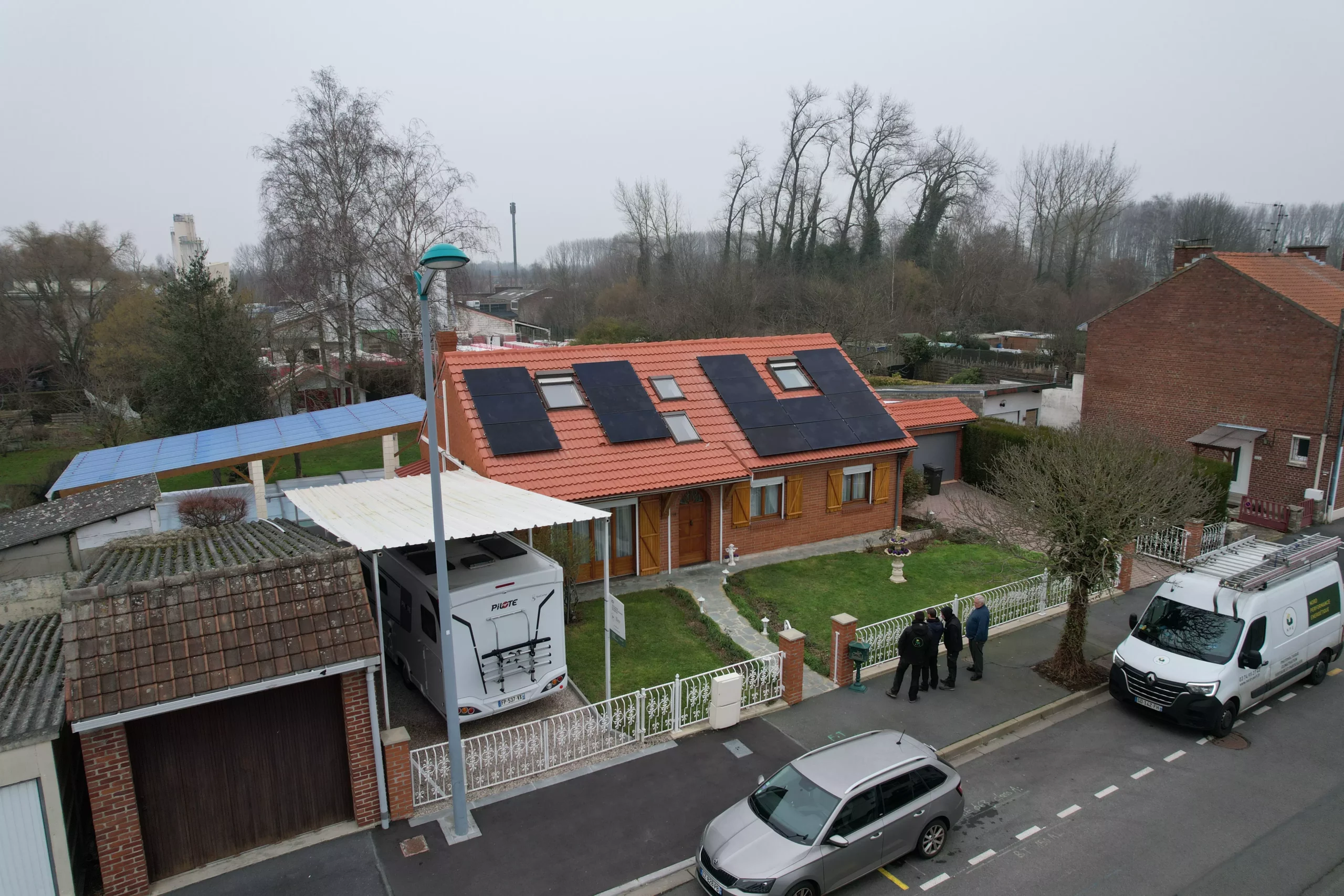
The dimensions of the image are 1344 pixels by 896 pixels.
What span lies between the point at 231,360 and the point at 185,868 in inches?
965

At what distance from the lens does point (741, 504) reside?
18.2m

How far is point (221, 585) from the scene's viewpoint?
28.1 ft

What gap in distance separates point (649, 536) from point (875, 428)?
7224mm

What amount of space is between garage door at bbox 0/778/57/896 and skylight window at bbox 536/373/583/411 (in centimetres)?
1190

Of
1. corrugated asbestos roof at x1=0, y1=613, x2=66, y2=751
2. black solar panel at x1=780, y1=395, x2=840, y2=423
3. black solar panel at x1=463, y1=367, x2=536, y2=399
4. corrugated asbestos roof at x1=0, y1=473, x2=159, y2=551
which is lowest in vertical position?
corrugated asbestos roof at x1=0, y1=613, x2=66, y2=751

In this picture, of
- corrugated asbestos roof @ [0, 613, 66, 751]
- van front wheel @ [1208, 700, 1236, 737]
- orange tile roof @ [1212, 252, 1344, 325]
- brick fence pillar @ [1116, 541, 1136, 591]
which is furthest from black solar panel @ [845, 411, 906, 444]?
corrugated asbestos roof @ [0, 613, 66, 751]

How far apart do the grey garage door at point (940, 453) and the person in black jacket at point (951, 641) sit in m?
13.1

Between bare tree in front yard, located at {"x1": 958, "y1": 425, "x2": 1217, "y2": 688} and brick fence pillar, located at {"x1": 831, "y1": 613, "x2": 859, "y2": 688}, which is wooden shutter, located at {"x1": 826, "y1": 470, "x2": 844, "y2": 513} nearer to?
bare tree in front yard, located at {"x1": 958, "y1": 425, "x2": 1217, "y2": 688}

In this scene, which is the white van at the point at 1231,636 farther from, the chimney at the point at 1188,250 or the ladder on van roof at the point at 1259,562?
the chimney at the point at 1188,250

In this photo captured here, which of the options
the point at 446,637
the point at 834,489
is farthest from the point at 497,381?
the point at 446,637

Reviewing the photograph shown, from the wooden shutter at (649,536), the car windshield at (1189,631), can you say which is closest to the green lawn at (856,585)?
the wooden shutter at (649,536)

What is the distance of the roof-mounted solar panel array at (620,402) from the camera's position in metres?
17.7

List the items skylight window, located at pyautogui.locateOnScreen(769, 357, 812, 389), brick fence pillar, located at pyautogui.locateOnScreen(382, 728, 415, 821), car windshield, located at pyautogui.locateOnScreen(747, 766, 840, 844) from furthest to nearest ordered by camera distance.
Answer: skylight window, located at pyautogui.locateOnScreen(769, 357, 812, 389)
brick fence pillar, located at pyautogui.locateOnScreen(382, 728, 415, 821)
car windshield, located at pyautogui.locateOnScreen(747, 766, 840, 844)

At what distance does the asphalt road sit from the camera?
834 cm
